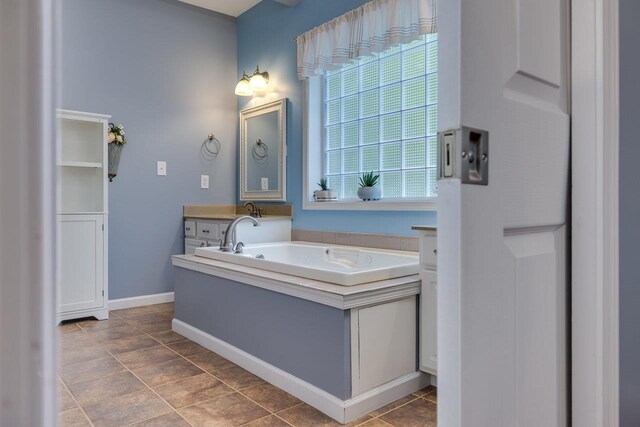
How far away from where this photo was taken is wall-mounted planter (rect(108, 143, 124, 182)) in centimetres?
382

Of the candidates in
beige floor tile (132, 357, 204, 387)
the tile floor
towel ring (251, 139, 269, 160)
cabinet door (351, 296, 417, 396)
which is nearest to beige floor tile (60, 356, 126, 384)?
the tile floor

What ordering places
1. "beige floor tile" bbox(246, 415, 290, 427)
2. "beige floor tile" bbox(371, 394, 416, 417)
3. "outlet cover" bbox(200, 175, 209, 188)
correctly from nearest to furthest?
"beige floor tile" bbox(246, 415, 290, 427), "beige floor tile" bbox(371, 394, 416, 417), "outlet cover" bbox(200, 175, 209, 188)

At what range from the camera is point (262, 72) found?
14.1ft

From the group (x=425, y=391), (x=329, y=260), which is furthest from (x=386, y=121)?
(x=425, y=391)

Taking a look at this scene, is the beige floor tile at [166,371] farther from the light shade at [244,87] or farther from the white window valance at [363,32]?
the light shade at [244,87]

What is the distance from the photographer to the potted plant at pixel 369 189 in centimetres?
326

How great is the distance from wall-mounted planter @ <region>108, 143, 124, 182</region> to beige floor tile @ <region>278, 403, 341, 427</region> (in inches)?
109

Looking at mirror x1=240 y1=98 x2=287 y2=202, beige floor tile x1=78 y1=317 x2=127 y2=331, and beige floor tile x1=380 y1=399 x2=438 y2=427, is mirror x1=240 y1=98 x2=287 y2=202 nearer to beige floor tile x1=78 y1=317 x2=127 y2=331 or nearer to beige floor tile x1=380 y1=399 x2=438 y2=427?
beige floor tile x1=78 y1=317 x2=127 y2=331

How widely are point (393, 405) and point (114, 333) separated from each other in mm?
2141

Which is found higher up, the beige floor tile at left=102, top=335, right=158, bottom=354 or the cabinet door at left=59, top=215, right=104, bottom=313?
the cabinet door at left=59, top=215, right=104, bottom=313

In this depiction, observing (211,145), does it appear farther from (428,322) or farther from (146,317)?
(428,322)
